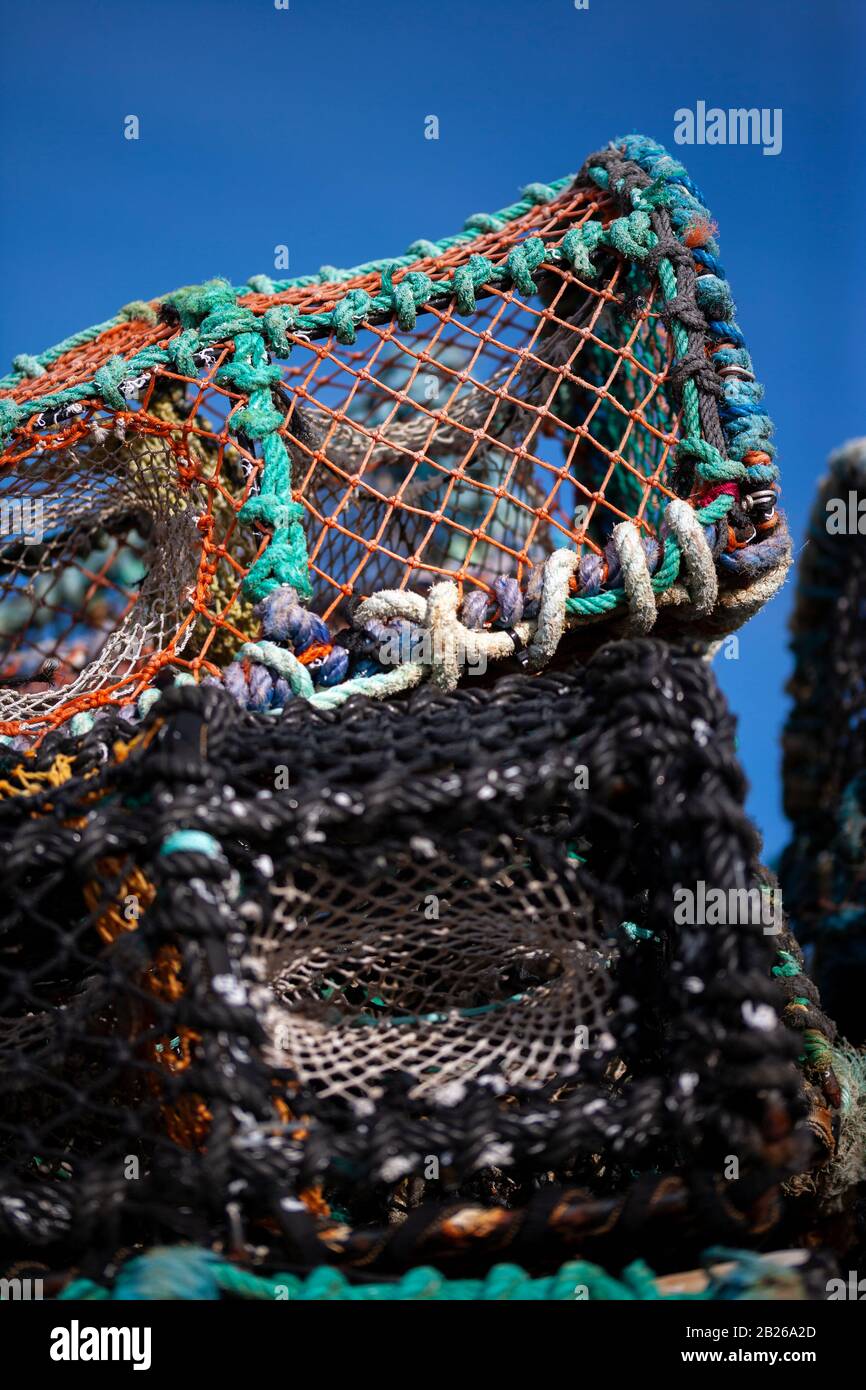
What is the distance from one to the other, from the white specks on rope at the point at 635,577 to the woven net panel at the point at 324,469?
4.1 inches

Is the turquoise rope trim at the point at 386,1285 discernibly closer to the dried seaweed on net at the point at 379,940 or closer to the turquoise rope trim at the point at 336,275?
the dried seaweed on net at the point at 379,940

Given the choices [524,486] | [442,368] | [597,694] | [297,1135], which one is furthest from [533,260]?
[297,1135]

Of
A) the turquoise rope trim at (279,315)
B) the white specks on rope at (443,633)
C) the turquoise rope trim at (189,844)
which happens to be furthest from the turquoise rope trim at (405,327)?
the turquoise rope trim at (189,844)

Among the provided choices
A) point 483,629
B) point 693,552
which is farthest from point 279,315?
point 693,552

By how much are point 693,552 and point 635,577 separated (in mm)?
109

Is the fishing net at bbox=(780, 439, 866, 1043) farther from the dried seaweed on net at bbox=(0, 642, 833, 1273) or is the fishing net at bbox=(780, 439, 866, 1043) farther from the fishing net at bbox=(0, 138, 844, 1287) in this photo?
the dried seaweed on net at bbox=(0, 642, 833, 1273)

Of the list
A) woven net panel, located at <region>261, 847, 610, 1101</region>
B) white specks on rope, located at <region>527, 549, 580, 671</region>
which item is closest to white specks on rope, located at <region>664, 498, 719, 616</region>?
white specks on rope, located at <region>527, 549, 580, 671</region>

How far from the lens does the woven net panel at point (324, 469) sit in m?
2.04

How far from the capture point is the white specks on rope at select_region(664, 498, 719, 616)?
182 cm

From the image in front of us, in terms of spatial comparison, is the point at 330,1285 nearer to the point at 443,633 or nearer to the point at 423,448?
the point at 443,633
